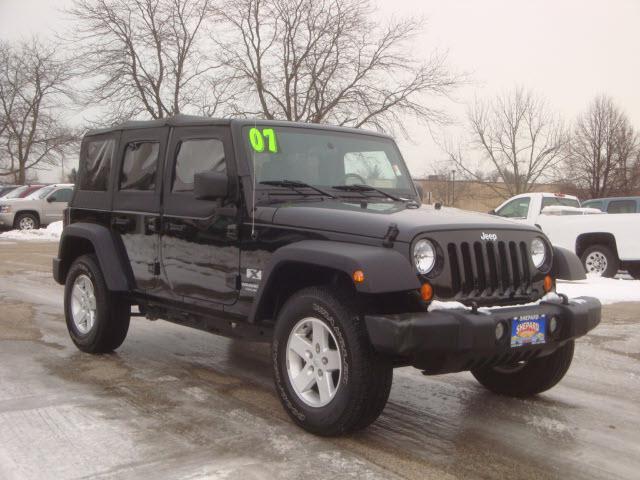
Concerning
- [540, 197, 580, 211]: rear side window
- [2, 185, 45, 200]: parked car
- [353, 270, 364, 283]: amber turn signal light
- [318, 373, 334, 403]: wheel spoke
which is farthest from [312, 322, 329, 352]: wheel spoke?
[2, 185, 45, 200]: parked car

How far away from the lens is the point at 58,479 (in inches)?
140

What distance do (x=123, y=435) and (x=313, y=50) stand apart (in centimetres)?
2284

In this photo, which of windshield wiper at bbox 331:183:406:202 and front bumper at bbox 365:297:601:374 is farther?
windshield wiper at bbox 331:183:406:202

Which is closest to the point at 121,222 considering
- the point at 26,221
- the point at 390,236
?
the point at 390,236

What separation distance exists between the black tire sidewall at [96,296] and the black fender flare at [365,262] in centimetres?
249

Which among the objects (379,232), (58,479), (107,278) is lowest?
(58,479)

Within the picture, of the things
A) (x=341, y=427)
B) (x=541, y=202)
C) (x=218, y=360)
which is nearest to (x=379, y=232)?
(x=341, y=427)

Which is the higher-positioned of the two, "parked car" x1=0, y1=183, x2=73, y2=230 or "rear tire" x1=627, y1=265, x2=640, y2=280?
"parked car" x1=0, y1=183, x2=73, y2=230

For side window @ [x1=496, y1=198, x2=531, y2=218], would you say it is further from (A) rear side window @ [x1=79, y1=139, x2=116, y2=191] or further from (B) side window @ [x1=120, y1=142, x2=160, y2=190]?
(B) side window @ [x1=120, y1=142, x2=160, y2=190]

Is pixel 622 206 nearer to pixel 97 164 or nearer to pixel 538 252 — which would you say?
pixel 538 252

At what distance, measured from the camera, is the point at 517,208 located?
15.5 metres

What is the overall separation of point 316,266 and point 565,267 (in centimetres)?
167

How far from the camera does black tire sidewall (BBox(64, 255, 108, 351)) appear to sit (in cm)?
615

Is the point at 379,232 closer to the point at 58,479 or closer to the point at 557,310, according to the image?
the point at 557,310
